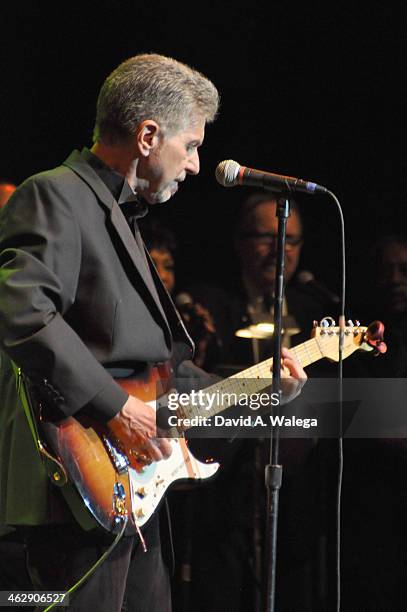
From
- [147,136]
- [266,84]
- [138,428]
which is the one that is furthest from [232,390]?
[266,84]

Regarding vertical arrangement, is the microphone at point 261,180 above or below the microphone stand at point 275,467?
above

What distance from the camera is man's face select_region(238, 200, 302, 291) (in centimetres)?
354

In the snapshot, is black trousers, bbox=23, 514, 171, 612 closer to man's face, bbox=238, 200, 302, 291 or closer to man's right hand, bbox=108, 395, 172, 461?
man's right hand, bbox=108, 395, 172, 461

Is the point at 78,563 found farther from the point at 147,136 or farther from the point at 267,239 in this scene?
the point at 267,239

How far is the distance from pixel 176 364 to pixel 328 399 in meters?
1.06

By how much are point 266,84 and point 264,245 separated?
0.84 metres

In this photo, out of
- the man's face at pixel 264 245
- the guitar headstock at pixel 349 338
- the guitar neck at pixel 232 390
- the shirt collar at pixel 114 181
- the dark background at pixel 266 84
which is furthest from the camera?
the dark background at pixel 266 84

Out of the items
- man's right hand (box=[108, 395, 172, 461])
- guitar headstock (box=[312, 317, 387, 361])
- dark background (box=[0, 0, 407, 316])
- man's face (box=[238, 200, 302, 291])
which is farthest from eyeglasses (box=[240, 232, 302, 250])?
man's right hand (box=[108, 395, 172, 461])

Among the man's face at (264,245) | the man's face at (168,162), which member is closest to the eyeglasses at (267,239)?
the man's face at (264,245)

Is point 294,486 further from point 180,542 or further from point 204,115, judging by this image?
point 204,115

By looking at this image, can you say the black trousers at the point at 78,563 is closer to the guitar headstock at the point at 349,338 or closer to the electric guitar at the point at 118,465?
the electric guitar at the point at 118,465

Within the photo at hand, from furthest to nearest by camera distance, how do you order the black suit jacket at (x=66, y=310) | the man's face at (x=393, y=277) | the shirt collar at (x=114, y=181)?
the man's face at (x=393, y=277) < the shirt collar at (x=114, y=181) < the black suit jacket at (x=66, y=310)

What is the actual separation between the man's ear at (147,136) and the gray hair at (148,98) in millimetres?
14

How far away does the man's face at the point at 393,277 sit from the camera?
3.39 meters
